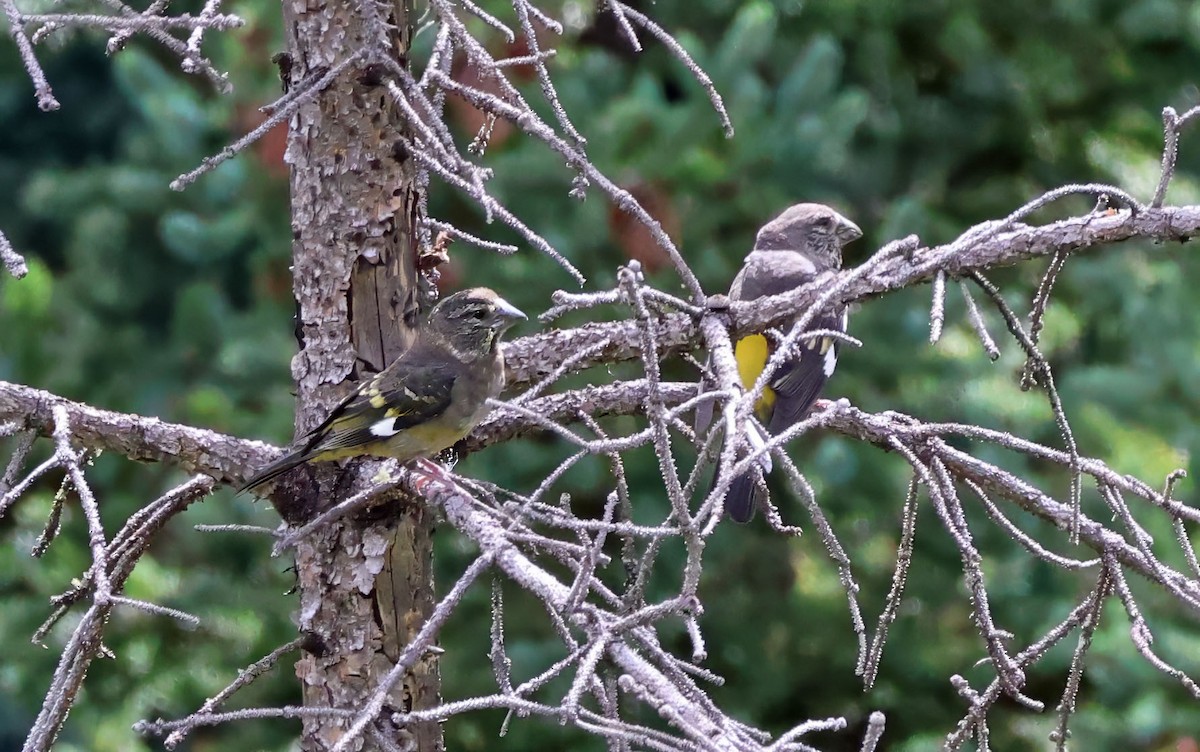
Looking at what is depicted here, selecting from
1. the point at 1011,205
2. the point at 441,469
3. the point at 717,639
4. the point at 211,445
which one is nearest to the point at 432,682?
the point at 441,469

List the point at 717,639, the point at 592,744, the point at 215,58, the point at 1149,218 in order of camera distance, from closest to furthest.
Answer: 1. the point at 1149,218
2. the point at 592,744
3. the point at 717,639
4. the point at 215,58

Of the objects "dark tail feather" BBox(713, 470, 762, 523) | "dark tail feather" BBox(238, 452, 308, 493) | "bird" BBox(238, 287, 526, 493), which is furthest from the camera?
"dark tail feather" BBox(713, 470, 762, 523)

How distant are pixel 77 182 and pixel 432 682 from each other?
477cm

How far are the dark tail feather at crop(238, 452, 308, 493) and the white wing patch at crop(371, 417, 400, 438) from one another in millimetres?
322

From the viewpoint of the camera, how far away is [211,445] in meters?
3.25

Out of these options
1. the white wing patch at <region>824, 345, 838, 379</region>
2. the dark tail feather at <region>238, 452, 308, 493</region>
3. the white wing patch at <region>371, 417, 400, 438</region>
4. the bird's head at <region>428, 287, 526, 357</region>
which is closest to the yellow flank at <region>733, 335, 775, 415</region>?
the white wing patch at <region>824, 345, 838, 379</region>

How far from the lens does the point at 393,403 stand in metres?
3.59

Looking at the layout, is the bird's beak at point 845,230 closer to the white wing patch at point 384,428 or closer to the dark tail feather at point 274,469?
the white wing patch at point 384,428

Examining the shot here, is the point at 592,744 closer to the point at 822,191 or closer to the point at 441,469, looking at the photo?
the point at 822,191

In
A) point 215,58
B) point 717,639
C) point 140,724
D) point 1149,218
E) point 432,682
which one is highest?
point 215,58

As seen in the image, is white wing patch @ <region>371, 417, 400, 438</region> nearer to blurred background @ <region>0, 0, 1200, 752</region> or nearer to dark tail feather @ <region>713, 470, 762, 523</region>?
dark tail feather @ <region>713, 470, 762, 523</region>

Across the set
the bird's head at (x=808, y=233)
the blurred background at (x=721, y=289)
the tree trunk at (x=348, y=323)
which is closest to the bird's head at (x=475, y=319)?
the tree trunk at (x=348, y=323)

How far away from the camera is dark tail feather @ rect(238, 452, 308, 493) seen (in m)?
3.15

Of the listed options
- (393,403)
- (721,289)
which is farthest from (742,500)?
(721,289)
